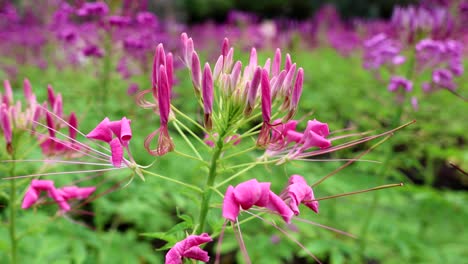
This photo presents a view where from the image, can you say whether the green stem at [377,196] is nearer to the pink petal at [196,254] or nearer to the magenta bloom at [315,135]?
the magenta bloom at [315,135]

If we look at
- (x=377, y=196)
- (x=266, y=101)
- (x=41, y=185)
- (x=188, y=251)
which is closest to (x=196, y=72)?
(x=266, y=101)

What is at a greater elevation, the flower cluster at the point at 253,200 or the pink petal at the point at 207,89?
the pink petal at the point at 207,89

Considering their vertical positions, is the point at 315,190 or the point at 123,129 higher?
the point at 123,129

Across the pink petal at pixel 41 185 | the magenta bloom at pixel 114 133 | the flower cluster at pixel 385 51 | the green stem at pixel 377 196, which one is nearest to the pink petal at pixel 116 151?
the magenta bloom at pixel 114 133

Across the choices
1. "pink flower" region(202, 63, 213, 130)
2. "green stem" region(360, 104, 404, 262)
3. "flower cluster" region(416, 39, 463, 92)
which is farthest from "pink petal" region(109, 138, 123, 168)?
"flower cluster" region(416, 39, 463, 92)

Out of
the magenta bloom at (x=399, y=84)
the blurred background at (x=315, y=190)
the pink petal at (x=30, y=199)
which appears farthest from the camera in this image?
the magenta bloom at (x=399, y=84)

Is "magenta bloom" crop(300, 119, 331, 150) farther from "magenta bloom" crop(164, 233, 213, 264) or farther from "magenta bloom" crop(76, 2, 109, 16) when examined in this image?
"magenta bloom" crop(76, 2, 109, 16)

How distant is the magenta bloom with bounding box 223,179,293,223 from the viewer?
37.6 inches

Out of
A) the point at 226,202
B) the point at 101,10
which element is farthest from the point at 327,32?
the point at 226,202

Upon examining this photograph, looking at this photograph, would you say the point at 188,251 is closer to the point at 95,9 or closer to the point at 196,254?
the point at 196,254

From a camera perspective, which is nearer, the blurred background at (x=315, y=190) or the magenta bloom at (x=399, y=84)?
the blurred background at (x=315, y=190)

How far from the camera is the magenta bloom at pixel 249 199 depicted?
0.96 m

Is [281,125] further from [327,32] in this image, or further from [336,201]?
[327,32]

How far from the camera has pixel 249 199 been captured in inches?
38.0
